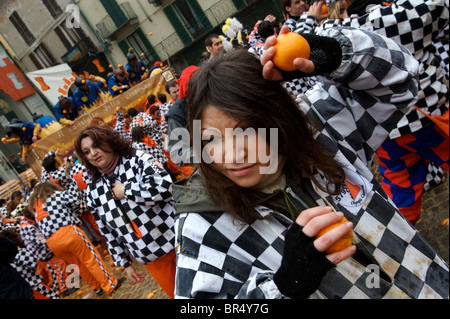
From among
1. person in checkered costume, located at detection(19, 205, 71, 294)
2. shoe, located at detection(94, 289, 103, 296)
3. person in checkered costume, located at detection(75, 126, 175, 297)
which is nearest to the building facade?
person in checkered costume, located at detection(75, 126, 175, 297)

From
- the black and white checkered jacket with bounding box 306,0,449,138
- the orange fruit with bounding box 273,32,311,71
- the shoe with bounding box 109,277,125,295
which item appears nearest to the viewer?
the orange fruit with bounding box 273,32,311,71

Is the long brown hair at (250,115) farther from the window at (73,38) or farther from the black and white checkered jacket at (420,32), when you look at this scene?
the window at (73,38)

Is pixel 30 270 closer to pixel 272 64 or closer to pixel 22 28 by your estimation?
pixel 22 28

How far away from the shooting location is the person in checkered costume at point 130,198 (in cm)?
282

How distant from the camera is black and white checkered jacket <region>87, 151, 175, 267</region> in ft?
9.21

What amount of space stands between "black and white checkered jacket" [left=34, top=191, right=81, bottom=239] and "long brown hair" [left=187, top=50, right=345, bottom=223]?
4.18 m

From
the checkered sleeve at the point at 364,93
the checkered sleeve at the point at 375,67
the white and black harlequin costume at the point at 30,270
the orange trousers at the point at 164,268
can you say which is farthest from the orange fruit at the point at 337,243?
the white and black harlequin costume at the point at 30,270

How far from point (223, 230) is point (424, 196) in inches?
130

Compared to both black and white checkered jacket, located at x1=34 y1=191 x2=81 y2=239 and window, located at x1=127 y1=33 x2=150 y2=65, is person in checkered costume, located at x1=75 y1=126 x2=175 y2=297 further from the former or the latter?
black and white checkered jacket, located at x1=34 y1=191 x2=81 y2=239

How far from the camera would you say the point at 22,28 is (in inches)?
77.0

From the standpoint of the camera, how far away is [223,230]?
1242 millimetres

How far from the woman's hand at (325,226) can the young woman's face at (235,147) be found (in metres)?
0.31

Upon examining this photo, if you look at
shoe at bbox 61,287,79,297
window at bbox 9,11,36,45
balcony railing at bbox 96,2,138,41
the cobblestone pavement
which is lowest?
the cobblestone pavement
